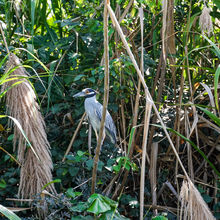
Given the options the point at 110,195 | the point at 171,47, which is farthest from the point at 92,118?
the point at 171,47

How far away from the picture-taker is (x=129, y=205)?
299 cm

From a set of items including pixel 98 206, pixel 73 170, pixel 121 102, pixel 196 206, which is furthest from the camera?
pixel 121 102

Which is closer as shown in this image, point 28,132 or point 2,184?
point 28,132

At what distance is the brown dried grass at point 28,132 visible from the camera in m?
1.97

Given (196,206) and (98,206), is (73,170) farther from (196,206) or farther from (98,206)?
(196,206)

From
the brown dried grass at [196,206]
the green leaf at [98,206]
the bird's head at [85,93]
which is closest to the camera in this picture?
the brown dried grass at [196,206]

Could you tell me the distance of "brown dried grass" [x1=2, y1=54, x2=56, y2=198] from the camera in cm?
197

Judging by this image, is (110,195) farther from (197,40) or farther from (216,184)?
(197,40)

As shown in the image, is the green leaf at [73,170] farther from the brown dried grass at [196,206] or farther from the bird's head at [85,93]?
the brown dried grass at [196,206]

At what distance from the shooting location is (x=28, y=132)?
6.64 feet

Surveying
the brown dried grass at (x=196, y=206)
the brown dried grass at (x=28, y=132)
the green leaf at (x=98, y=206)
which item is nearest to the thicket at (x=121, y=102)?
the brown dried grass at (x=28, y=132)

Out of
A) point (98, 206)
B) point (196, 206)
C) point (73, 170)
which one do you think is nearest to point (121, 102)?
point (73, 170)

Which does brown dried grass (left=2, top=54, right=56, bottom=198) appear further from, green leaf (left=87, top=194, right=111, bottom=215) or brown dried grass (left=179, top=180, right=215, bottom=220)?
brown dried grass (left=179, top=180, right=215, bottom=220)

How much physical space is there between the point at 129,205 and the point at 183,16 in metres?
1.73
